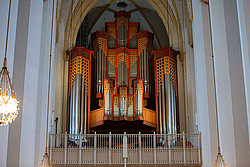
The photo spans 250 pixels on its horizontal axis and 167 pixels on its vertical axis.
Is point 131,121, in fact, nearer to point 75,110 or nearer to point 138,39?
point 75,110

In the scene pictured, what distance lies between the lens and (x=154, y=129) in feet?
55.7

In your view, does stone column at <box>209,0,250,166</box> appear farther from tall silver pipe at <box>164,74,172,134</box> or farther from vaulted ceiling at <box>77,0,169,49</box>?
vaulted ceiling at <box>77,0,169,49</box>

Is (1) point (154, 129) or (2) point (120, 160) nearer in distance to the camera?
(2) point (120, 160)

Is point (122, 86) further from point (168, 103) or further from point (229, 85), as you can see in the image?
point (229, 85)

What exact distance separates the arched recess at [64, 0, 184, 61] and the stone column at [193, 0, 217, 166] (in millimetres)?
4097

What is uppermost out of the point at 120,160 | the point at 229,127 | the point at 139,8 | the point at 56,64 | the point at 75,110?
the point at 139,8

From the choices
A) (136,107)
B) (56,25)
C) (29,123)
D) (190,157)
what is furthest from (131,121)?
(29,123)

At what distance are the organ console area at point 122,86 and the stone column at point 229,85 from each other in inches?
214

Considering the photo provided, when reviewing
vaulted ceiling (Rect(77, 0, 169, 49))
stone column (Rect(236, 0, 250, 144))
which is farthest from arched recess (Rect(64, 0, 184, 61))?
stone column (Rect(236, 0, 250, 144))

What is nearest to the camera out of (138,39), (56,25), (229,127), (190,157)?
(229,127)

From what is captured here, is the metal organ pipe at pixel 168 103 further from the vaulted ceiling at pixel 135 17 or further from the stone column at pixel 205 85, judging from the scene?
the vaulted ceiling at pixel 135 17

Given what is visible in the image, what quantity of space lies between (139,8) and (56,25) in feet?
20.7

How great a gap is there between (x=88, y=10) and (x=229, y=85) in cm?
1033

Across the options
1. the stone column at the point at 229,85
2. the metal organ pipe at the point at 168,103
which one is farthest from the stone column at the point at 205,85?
the metal organ pipe at the point at 168,103
